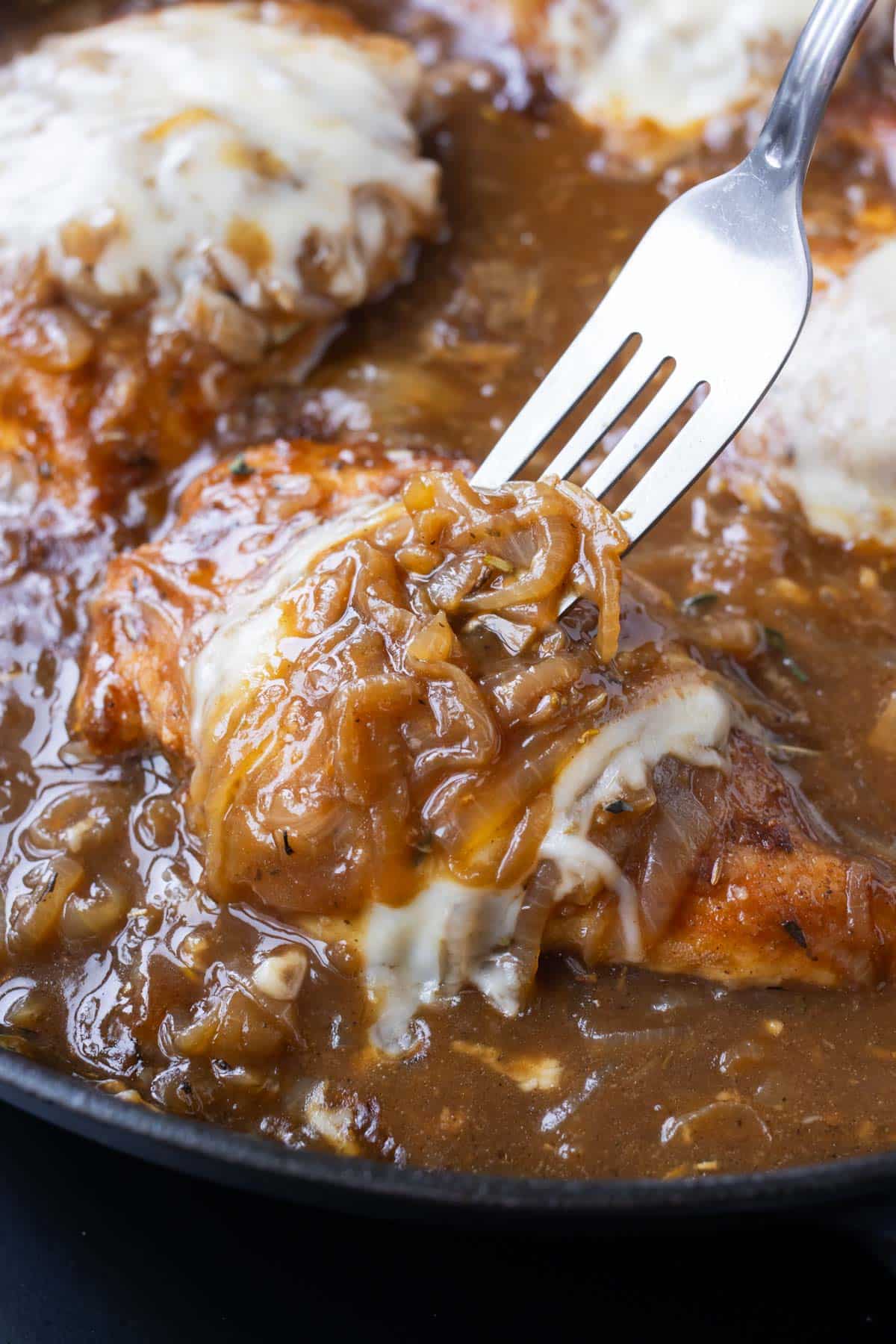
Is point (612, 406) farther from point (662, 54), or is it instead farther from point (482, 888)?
point (662, 54)

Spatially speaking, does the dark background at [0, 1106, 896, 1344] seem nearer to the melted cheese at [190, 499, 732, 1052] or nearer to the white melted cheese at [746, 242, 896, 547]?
the melted cheese at [190, 499, 732, 1052]

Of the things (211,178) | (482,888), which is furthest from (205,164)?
(482,888)

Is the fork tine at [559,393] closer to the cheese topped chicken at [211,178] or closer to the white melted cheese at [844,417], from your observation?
the white melted cheese at [844,417]

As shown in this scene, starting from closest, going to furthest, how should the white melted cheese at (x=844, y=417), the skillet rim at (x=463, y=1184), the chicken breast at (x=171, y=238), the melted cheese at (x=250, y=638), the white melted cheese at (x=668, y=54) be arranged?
the skillet rim at (x=463, y=1184) < the melted cheese at (x=250, y=638) < the white melted cheese at (x=844, y=417) < the chicken breast at (x=171, y=238) < the white melted cheese at (x=668, y=54)

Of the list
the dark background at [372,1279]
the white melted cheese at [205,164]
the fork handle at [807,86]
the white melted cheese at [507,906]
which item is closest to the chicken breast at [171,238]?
the white melted cheese at [205,164]

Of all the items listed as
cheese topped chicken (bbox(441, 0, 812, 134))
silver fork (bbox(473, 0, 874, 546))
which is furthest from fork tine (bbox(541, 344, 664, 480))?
cheese topped chicken (bbox(441, 0, 812, 134))

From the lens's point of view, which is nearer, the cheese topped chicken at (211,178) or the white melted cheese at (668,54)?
the cheese topped chicken at (211,178)

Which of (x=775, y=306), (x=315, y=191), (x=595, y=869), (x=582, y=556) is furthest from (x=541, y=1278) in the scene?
(x=315, y=191)
